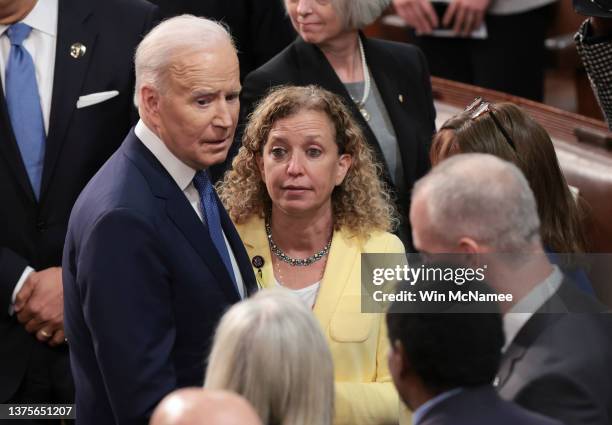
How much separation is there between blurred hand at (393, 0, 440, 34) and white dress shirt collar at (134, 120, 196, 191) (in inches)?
101

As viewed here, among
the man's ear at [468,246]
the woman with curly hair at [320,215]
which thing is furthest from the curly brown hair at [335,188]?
the man's ear at [468,246]

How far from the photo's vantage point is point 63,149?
12.6 feet

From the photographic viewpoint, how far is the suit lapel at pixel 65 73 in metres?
3.82

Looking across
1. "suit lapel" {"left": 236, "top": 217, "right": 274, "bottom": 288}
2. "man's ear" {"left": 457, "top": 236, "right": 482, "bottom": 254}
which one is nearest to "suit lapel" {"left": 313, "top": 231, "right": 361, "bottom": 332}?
"suit lapel" {"left": 236, "top": 217, "right": 274, "bottom": 288}

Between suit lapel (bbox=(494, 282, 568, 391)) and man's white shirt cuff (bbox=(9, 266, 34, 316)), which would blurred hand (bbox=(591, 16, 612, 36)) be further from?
man's white shirt cuff (bbox=(9, 266, 34, 316))

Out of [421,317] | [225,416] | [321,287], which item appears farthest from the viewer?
[321,287]

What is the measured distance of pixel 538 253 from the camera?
2.90 m

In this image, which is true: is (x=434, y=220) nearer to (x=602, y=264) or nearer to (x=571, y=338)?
(x=571, y=338)

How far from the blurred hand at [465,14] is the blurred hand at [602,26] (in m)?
1.58

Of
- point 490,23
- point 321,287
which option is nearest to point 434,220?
point 321,287

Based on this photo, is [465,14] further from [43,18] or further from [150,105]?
[150,105]

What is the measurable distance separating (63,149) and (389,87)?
1125 mm

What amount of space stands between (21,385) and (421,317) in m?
1.83

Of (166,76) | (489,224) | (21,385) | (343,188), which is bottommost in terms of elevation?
(21,385)
